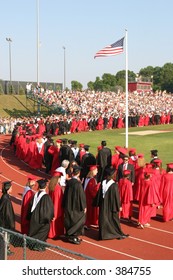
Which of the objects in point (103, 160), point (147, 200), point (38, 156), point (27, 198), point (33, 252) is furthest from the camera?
point (38, 156)

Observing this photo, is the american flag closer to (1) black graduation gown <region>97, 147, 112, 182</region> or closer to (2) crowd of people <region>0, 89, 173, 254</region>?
(2) crowd of people <region>0, 89, 173, 254</region>

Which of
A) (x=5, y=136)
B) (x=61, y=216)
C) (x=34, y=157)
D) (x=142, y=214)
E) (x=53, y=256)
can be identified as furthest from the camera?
(x=5, y=136)

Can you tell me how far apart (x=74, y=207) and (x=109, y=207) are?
2.65 feet

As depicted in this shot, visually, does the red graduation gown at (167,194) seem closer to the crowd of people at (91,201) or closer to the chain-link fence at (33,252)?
the crowd of people at (91,201)

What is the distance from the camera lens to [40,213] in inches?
371

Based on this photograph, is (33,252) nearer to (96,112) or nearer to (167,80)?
(96,112)

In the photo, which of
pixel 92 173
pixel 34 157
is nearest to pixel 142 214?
pixel 92 173

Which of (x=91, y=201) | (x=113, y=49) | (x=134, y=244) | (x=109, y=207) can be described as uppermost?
(x=113, y=49)

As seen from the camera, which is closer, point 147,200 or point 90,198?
point 147,200

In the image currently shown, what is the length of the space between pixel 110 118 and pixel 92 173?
2557 centimetres

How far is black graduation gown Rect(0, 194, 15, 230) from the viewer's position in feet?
30.9

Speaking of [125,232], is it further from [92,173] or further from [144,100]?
[144,100]

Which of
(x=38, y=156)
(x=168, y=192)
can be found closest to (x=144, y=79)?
(x=38, y=156)

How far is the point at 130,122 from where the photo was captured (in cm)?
→ 3794
